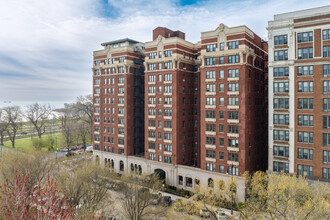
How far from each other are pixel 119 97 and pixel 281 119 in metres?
42.7

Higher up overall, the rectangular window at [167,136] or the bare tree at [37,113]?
the bare tree at [37,113]

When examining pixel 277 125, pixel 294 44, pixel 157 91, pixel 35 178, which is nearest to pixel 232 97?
pixel 277 125

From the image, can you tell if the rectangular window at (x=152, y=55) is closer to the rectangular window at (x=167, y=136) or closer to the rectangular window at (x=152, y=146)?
the rectangular window at (x=167, y=136)

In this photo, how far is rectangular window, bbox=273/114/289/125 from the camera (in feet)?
147

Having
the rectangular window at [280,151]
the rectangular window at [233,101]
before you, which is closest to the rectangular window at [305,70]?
the rectangular window at [233,101]

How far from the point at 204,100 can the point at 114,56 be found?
3189 centimetres

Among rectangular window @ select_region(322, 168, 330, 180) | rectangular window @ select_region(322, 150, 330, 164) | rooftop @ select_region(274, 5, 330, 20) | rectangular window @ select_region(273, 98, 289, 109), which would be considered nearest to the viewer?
rectangular window @ select_region(322, 168, 330, 180)

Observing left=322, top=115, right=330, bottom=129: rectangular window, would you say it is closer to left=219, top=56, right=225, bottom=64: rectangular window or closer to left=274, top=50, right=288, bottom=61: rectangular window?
left=274, top=50, right=288, bottom=61: rectangular window

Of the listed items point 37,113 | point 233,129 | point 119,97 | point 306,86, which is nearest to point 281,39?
point 306,86

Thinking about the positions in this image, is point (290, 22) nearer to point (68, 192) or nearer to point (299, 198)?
point (299, 198)

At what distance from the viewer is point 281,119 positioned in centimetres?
4531

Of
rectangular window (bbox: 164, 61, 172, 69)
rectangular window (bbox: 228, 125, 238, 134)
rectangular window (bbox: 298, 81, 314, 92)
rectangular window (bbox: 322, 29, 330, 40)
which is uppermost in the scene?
rectangular window (bbox: 322, 29, 330, 40)

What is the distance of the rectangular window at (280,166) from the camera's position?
1764 inches

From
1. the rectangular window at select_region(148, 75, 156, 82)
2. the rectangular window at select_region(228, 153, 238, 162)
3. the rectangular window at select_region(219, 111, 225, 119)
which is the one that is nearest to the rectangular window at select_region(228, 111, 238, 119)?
the rectangular window at select_region(219, 111, 225, 119)
